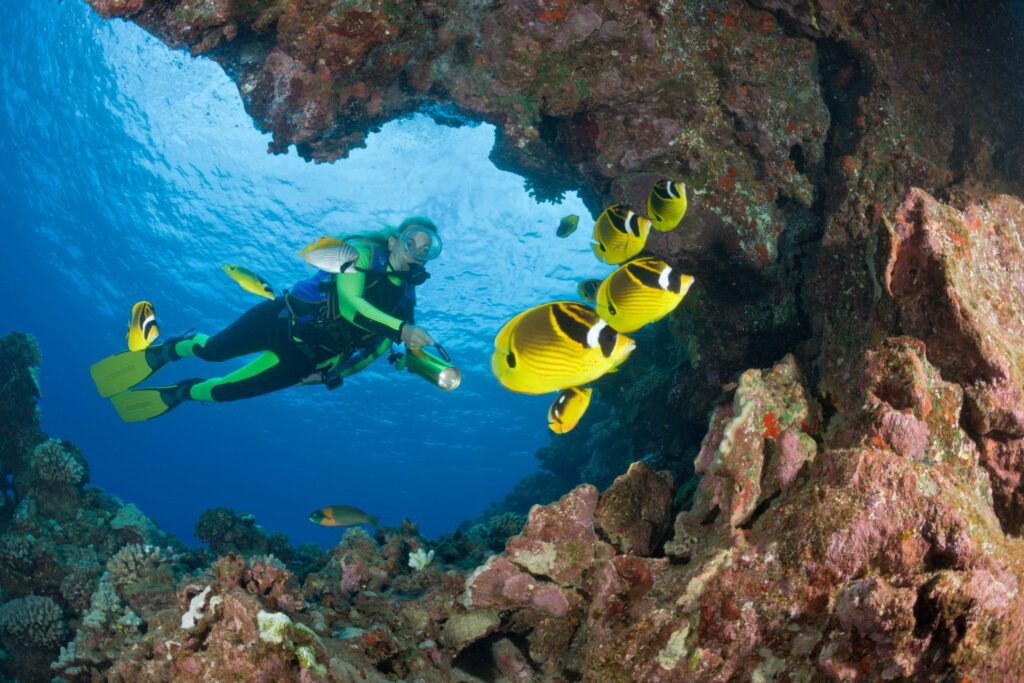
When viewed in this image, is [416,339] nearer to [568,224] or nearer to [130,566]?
[568,224]

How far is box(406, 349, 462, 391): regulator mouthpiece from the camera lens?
4.05m

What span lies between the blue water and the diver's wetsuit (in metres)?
3.44

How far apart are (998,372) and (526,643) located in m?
3.25

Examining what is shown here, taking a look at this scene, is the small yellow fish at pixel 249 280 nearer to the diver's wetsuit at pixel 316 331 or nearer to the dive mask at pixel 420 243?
the diver's wetsuit at pixel 316 331

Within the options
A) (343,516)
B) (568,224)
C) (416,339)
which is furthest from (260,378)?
(568,224)

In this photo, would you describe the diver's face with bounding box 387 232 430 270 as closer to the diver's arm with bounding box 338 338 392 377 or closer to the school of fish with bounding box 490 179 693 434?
the diver's arm with bounding box 338 338 392 377

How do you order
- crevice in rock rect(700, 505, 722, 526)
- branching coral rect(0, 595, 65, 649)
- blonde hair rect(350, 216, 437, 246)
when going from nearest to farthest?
crevice in rock rect(700, 505, 722, 526) → branching coral rect(0, 595, 65, 649) → blonde hair rect(350, 216, 437, 246)

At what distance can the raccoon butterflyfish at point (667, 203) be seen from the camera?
11.6 ft

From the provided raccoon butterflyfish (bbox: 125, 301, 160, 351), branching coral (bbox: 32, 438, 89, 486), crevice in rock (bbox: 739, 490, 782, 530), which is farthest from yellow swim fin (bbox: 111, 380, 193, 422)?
crevice in rock (bbox: 739, 490, 782, 530)

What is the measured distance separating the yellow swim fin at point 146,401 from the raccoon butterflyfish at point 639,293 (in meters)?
8.12

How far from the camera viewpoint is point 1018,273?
332 centimetres

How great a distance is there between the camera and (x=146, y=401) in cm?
805

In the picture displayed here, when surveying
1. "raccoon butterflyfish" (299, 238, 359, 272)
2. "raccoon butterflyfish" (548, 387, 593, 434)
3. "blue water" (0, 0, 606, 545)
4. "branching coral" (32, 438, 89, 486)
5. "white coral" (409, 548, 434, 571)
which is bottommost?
"white coral" (409, 548, 434, 571)

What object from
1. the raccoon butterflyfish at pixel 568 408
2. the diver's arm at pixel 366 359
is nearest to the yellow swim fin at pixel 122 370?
the diver's arm at pixel 366 359
